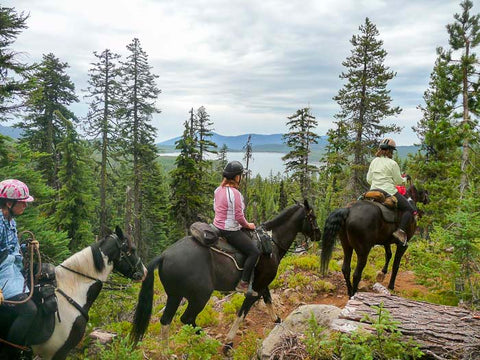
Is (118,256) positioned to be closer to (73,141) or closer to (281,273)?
(281,273)

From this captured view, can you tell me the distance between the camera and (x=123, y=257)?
18.0 ft

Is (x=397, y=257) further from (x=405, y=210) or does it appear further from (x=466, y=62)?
(x=466, y=62)

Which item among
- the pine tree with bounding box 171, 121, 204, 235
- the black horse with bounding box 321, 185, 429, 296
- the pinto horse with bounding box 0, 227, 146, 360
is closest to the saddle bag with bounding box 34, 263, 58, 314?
the pinto horse with bounding box 0, 227, 146, 360

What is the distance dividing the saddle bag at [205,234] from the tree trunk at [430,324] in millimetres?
2548

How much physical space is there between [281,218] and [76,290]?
4408mm

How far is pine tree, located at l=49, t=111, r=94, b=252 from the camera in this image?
2042cm

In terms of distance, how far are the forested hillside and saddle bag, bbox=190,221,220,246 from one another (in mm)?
1588

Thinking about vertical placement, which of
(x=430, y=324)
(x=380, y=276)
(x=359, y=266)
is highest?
(x=430, y=324)

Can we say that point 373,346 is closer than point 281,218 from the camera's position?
Yes

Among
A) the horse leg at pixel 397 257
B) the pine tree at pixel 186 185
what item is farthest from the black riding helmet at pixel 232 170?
the pine tree at pixel 186 185

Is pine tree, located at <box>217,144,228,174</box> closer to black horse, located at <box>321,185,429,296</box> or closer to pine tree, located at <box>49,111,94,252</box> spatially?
pine tree, located at <box>49,111,94,252</box>

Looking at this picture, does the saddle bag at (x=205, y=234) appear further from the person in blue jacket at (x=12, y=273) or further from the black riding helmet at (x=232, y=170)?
the person in blue jacket at (x=12, y=273)

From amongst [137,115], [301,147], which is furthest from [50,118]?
[301,147]

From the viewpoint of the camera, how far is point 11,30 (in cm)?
1448
